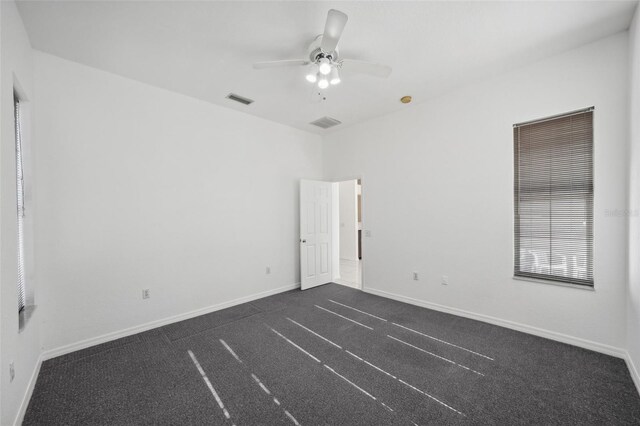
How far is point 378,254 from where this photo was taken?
4.41m

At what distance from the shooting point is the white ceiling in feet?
6.86

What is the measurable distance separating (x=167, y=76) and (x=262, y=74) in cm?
110

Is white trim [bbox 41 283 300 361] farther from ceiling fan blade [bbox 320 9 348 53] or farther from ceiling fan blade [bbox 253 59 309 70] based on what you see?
ceiling fan blade [bbox 320 9 348 53]

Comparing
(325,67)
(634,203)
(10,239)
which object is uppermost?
(325,67)

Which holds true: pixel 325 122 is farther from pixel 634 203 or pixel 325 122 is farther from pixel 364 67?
pixel 634 203

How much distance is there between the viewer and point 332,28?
6.07 feet

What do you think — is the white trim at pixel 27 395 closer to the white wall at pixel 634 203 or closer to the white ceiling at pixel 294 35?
the white ceiling at pixel 294 35

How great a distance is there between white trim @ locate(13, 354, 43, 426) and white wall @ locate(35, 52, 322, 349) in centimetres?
29

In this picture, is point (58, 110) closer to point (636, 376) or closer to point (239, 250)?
point (239, 250)

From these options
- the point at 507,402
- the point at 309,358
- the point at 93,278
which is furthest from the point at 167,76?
the point at 507,402

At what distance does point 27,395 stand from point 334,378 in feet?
7.62

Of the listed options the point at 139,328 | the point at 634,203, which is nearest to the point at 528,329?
the point at 634,203

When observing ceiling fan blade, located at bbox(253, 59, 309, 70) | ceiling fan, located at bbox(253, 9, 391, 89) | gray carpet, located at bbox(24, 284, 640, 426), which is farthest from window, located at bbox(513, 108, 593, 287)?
ceiling fan blade, located at bbox(253, 59, 309, 70)

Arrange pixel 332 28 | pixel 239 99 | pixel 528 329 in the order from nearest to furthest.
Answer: pixel 332 28 → pixel 528 329 → pixel 239 99
